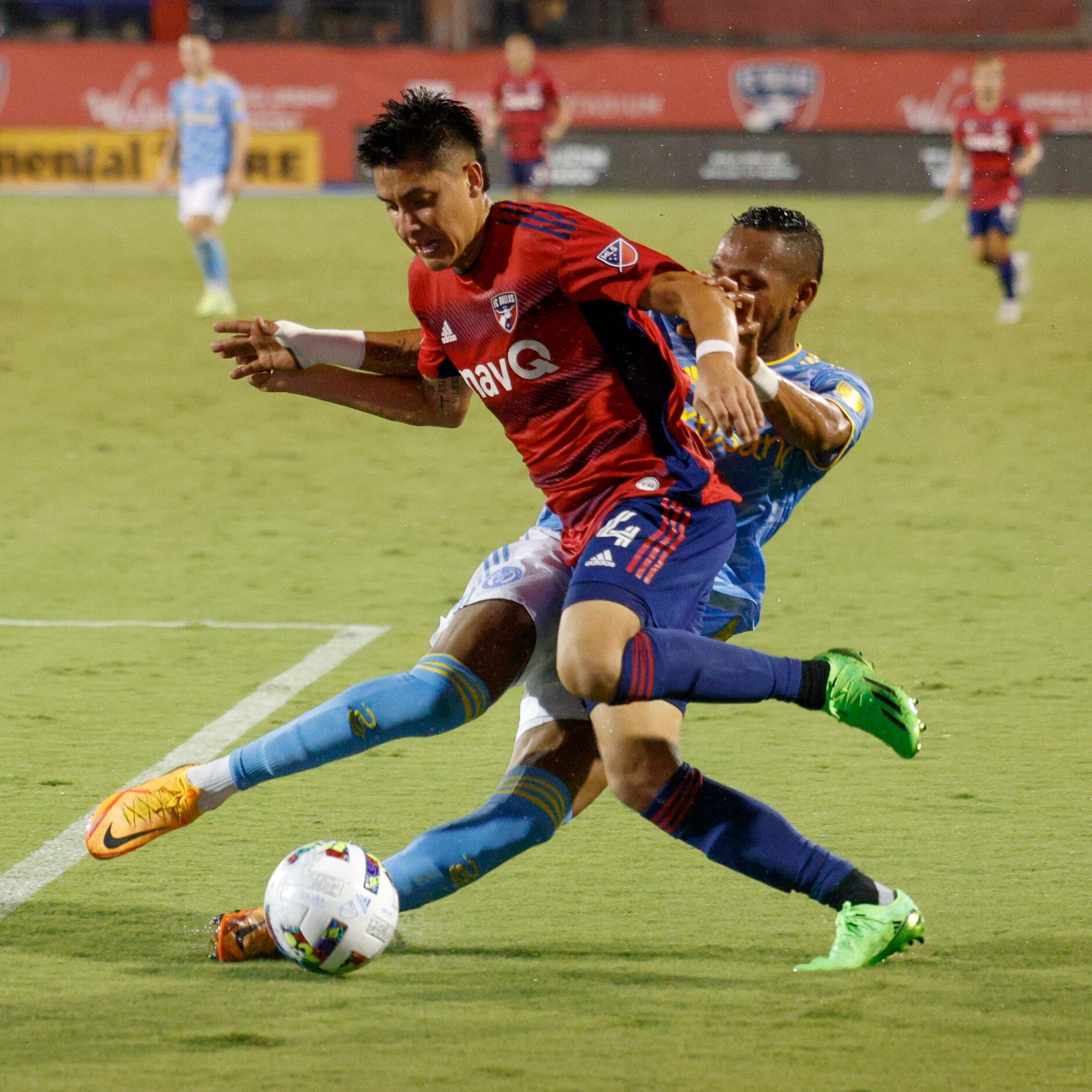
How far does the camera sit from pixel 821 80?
2583 centimetres

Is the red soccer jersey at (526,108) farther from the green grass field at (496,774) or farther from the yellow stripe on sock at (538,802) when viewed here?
the yellow stripe on sock at (538,802)

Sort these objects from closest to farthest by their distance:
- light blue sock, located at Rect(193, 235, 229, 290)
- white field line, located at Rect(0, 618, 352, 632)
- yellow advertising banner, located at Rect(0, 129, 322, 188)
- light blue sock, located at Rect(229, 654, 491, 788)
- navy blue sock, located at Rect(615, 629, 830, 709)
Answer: navy blue sock, located at Rect(615, 629, 830, 709) < light blue sock, located at Rect(229, 654, 491, 788) < white field line, located at Rect(0, 618, 352, 632) < light blue sock, located at Rect(193, 235, 229, 290) < yellow advertising banner, located at Rect(0, 129, 322, 188)

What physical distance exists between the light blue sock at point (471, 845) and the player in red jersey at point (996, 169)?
12.0 meters

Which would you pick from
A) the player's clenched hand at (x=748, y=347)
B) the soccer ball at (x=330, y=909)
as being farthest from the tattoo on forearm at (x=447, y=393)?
the soccer ball at (x=330, y=909)

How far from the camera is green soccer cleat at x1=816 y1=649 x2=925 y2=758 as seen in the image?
392cm

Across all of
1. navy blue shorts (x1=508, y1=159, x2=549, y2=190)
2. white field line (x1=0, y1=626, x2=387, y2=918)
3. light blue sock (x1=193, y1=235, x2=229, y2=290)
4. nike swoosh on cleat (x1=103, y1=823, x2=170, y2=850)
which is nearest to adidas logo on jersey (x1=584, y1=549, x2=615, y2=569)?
nike swoosh on cleat (x1=103, y1=823, x2=170, y2=850)

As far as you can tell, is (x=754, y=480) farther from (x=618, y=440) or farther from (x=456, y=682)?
(x=456, y=682)

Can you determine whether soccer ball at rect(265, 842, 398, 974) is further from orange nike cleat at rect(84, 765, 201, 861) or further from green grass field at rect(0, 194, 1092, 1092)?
orange nike cleat at rect(84, 765, 201, 861)

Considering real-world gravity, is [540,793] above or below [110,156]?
below

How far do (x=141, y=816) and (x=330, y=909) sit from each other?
19.8 inches

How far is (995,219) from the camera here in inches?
615

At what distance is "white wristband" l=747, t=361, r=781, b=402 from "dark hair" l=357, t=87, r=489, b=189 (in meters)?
0.76

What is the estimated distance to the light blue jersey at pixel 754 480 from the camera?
431cm

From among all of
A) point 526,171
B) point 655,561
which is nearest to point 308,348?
point 655,561
